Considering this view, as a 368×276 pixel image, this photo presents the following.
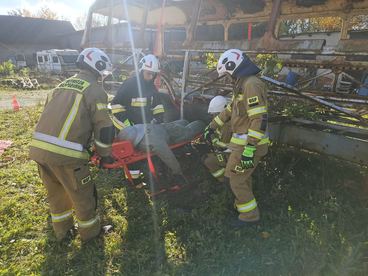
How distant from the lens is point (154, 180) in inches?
185

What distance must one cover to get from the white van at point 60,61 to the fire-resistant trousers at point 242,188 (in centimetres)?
2189

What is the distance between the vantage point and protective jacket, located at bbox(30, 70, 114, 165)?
2.99 m

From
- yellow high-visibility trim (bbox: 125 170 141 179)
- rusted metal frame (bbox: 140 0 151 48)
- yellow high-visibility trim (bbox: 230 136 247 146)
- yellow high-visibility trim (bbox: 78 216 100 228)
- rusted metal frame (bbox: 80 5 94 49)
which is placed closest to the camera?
yellow high-visibility trim (bbox: 78 216 100 228)

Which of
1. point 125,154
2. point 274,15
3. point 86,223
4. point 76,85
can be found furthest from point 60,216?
point 274,15

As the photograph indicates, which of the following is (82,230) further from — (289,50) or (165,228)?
(289,50)

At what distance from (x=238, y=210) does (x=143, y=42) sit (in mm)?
3920

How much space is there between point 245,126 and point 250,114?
30 centimetres

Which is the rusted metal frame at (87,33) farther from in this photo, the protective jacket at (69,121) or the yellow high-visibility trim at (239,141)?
the yellow high-visibility trim at (239,141)

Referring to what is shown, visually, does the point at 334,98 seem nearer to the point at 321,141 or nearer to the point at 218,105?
the point at 321,141

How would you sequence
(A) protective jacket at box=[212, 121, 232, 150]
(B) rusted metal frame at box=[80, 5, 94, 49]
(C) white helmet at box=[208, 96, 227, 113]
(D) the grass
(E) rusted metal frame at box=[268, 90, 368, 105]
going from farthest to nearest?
(B) rusted metal frame at box=[80, 5, 94, 49] < (C) white helmet at box=[208, 96, 227, 113] < (A) protective jacket at box=[212, 121, 232, 150] < (E) rusted metal frame at box=[268, 90, 368, 105] < (D) the grass

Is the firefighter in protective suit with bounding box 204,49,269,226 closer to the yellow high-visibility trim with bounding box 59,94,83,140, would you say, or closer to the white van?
the yellow high-visibility trim with bounding box 59,94,83,140

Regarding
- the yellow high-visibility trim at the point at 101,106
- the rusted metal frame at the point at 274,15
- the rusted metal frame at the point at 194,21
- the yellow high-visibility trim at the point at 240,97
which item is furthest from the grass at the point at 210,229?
the rusted metal frame at the point at 194,21

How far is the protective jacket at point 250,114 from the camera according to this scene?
3.18 metres

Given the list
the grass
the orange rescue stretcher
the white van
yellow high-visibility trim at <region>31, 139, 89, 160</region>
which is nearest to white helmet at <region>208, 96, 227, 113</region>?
the grass
